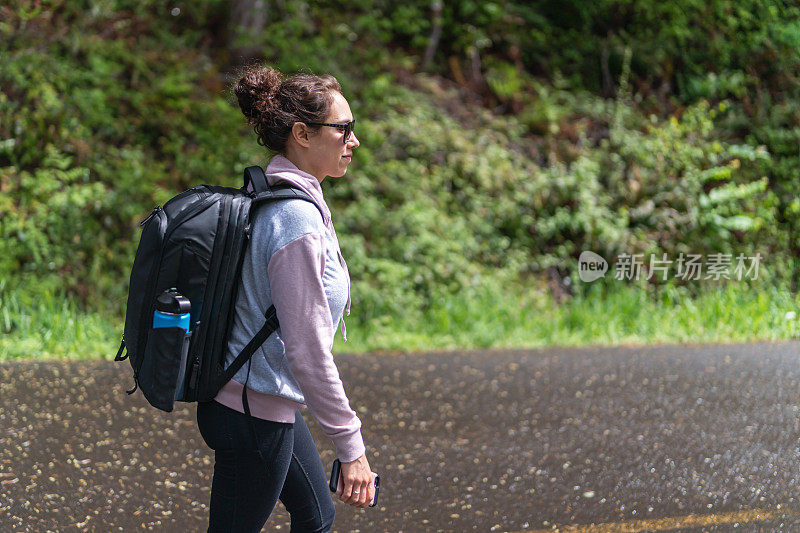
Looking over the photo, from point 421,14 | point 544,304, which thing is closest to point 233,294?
point 544,304

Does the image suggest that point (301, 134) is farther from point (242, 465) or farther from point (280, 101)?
point (242, 465)

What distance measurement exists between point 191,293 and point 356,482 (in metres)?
0.68

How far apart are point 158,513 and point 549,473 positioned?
6.91 ft

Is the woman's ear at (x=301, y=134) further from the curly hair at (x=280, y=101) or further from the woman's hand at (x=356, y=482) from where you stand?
the woman's hand at (x=356, y=482)

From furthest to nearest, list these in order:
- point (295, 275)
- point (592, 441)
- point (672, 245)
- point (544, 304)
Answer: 1. point (672, 245)
2. point (544, 304)
3. point (592, 441)
4. point (295, 275)

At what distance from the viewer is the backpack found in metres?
2.31

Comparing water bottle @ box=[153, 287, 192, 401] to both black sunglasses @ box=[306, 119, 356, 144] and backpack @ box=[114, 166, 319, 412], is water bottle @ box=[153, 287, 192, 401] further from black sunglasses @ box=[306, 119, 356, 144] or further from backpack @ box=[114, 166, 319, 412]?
black sunglasses @ box=[306, 119, 356, 144]

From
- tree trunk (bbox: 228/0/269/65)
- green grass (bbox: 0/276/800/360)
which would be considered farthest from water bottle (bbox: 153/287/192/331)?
tree trunk (bbox: 228/0/269/65)

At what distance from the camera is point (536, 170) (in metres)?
11.0

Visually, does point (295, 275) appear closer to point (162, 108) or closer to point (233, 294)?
point (233, 294)

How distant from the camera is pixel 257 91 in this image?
2.54 meters

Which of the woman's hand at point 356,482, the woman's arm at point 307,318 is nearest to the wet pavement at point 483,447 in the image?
the woman's hand at point 356,482

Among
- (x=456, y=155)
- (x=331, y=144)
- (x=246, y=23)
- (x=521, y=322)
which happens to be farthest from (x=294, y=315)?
(x=246, y=23)

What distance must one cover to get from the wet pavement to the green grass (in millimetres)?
524
